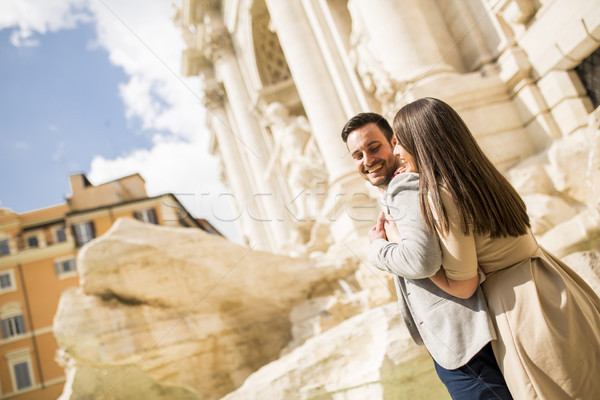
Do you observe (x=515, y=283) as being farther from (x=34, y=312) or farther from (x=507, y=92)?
(x=34, y=312)

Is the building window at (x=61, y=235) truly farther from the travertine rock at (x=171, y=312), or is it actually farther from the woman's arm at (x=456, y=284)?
the woman's arm at (x=456, y=284)

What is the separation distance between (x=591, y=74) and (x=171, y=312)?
212 inches

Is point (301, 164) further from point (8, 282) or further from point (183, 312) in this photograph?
point (8, 282)

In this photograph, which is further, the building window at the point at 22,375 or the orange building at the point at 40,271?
the orange building at the point at 40,271

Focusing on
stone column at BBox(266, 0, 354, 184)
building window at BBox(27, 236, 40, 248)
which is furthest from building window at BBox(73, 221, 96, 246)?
stone column at BBox(266, 0, 354, 184)

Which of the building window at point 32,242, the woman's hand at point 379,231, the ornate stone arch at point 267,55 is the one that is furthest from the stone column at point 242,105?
the building window at point 32,242

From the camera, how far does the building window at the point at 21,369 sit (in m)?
19.8

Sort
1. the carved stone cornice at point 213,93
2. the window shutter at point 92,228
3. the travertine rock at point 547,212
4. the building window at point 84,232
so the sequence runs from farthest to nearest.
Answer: the window shutter at point 92,228
the building window at point 84,232
the carved stone cornice at point 213,93
the travertine rock at point 547,212

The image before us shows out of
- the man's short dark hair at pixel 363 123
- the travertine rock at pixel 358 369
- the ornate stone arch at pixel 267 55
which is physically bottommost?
the travertine rock at pixel 358 369

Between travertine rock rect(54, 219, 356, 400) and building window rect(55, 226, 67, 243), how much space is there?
1945 cm

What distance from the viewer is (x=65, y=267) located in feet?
71.8

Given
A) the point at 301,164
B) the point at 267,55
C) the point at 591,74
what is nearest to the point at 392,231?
the point at 591,74

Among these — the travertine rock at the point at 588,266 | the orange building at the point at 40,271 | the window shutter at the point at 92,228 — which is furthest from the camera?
the window shutter at the point at 92,228

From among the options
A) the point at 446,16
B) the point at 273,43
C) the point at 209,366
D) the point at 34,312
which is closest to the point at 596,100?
the point at 446,16
